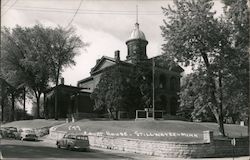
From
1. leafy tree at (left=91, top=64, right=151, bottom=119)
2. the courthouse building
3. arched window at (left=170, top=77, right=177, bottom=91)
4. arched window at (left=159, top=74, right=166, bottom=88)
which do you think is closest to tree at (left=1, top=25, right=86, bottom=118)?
the courthouse building

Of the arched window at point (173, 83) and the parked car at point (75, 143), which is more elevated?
the arched window at point (173, 83)

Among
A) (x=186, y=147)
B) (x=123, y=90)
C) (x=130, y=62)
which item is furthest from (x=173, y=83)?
(x=186, y=147)

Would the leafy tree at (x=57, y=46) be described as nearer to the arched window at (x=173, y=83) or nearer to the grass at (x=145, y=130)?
the grass at (x=145, y=130)

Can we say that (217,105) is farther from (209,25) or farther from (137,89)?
(137,89)

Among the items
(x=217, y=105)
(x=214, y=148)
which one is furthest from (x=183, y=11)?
(x=214, y=148)

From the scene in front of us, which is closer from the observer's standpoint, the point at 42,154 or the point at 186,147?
the point at 42,154

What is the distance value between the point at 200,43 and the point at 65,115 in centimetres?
3932

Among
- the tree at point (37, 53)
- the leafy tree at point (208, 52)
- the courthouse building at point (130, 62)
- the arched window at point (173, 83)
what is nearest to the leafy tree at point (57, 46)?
the tree at point (37, 53)

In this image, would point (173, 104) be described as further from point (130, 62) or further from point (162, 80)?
point (130, 62)

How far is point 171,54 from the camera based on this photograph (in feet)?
111

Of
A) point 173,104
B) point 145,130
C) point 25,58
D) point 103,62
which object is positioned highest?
point 103,62

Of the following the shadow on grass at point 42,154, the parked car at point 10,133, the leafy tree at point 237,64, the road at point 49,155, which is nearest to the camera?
the road at point 49,155

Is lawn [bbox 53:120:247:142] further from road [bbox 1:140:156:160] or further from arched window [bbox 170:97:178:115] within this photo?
arched window [bbox 170:97:178:115]

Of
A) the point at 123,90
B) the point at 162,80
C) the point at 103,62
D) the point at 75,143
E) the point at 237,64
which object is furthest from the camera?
the point at 162,80
